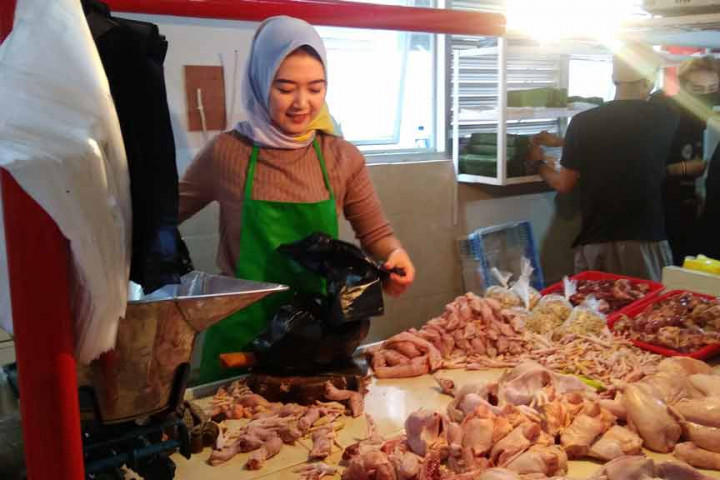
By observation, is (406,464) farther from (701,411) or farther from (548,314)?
(548,314)

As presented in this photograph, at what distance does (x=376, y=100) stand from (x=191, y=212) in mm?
2005

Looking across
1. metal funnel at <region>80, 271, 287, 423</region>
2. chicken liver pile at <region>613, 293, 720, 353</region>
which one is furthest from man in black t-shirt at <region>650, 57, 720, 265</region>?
metal funnel at <region>80, 271, 287, 423</region>

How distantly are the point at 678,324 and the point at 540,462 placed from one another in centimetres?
102

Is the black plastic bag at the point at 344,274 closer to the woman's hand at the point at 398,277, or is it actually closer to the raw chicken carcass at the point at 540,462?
the woman's hand at the point at 398,277

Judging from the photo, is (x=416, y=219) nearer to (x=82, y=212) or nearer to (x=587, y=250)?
(x=587, y=250)

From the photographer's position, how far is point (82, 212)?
73cm

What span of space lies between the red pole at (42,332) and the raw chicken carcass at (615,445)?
102 cm

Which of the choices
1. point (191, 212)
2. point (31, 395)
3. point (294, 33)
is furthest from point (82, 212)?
point (191, 212)

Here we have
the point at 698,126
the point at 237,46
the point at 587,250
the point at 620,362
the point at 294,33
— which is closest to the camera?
the point at 620,362

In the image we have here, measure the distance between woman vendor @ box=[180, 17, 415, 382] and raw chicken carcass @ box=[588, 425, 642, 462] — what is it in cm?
77

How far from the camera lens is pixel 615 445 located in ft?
4.60

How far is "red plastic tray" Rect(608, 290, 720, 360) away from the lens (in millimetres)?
1943

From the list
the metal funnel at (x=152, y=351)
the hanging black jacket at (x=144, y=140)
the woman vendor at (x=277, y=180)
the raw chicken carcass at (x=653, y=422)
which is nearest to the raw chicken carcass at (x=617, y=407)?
the raw chicken carcass at (x=653, y=422)

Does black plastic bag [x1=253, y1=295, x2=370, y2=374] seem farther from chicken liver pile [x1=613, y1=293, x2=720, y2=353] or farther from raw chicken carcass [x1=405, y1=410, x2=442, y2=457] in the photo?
chicken liver pile [x1=613, y1=293, x2=720, y2=353]
